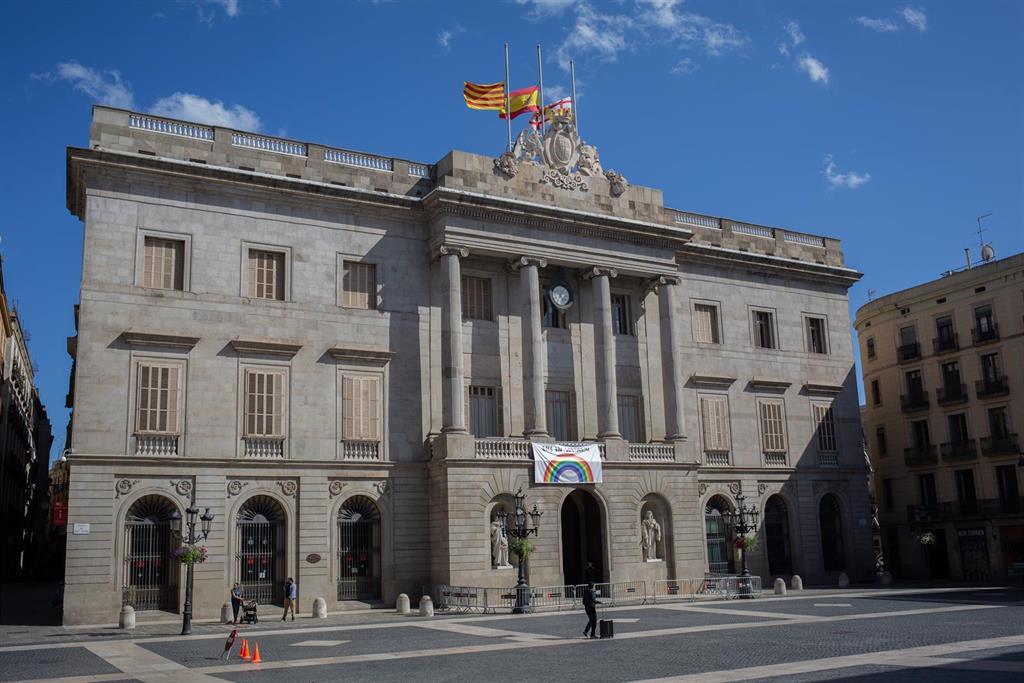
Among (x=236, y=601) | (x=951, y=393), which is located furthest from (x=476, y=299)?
(x=951, y=393)

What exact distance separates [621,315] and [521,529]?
12937mm

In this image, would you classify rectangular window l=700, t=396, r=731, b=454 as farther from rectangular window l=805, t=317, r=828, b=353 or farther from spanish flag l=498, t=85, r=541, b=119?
spanish flag l=498, t=85, r=541, b=119

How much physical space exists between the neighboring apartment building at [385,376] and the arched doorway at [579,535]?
11 cm

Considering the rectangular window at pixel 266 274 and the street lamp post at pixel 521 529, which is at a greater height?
the rectangular window at pixel 266 274

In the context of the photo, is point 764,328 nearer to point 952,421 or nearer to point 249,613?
point 952,421

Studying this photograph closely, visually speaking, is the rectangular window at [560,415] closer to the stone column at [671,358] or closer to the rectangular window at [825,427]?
the stone column at [671,358]

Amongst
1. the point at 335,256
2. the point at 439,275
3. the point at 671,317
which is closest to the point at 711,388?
the point at 671,317

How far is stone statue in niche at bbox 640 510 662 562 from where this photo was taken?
40.3 metres

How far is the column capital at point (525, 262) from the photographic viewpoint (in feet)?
132

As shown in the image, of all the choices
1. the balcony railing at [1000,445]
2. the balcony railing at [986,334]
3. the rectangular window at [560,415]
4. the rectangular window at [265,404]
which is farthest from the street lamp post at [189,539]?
the balcony railing at [986,334]

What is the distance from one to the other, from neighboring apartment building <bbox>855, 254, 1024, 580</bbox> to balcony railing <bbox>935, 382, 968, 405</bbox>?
6cm

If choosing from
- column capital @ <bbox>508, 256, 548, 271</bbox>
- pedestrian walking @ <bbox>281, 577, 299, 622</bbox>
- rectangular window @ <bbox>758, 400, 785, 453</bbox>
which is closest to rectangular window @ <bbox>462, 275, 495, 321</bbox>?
column capital @ <bbox>508, 256, 548, 271</bbox>

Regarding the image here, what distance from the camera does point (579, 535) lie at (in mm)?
41406

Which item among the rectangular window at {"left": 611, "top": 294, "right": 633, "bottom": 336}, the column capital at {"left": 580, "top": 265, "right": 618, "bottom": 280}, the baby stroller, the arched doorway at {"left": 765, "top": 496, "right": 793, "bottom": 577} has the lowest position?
the baby stroller
